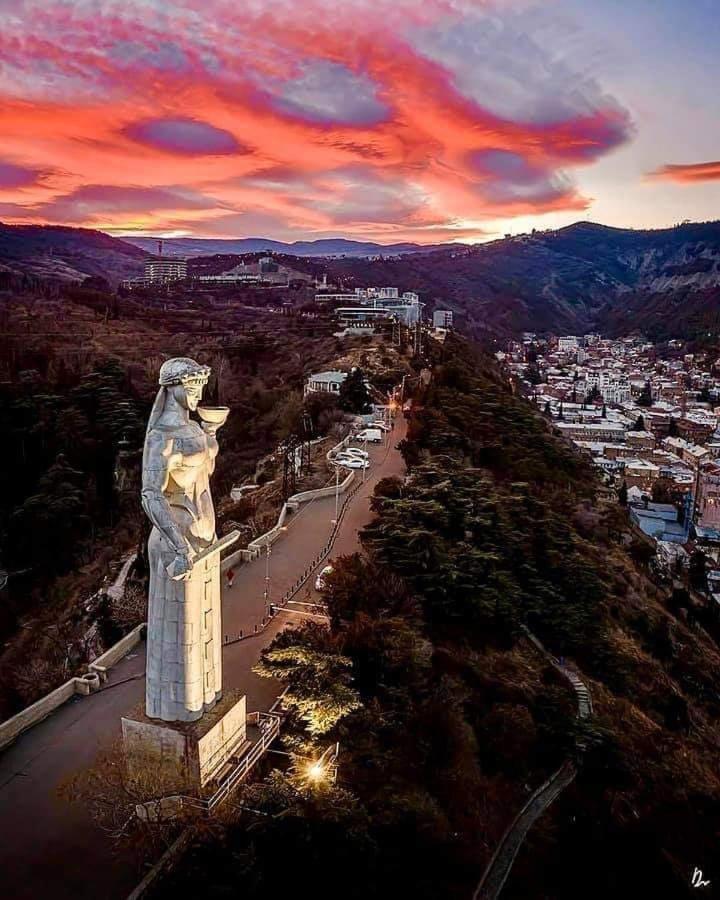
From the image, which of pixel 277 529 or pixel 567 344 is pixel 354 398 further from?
pixel 567 344

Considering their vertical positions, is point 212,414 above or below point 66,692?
above

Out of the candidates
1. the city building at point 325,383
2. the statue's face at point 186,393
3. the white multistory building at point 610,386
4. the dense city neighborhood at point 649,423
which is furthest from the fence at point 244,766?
the white multistory building at point 610,386

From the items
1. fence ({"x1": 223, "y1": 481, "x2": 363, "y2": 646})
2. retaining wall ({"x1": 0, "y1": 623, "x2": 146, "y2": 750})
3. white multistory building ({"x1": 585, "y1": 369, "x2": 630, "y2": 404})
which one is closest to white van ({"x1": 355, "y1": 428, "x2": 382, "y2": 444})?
fence ({"x1": 223, "y1": 481, "x2": 363, "y2": 646})

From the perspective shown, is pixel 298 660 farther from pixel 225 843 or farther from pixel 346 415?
pixel 346 415

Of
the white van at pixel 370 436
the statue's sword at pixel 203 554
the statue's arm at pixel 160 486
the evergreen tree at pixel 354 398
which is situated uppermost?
the statue's arm at pixel 160 486

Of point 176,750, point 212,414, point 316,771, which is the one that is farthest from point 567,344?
point 176,750

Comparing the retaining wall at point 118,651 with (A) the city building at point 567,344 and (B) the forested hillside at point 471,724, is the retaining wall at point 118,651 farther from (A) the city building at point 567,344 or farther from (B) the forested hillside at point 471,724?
(A) the city building at point 567,344
